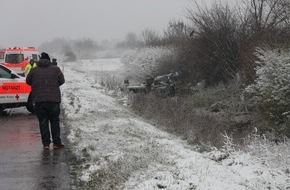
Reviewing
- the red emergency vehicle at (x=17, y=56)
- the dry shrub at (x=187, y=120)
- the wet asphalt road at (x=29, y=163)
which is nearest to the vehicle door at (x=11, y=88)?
the wet asphalt road at (x=29, y=163)

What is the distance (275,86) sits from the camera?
39.7ft

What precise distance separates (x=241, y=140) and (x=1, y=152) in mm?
5793

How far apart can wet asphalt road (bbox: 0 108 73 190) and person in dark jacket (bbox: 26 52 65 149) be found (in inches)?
14.9

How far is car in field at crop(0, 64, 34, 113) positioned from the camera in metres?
14.7

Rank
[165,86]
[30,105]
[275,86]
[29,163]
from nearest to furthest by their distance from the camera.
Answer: [29,163], [275,86], [30,105], [165,86]

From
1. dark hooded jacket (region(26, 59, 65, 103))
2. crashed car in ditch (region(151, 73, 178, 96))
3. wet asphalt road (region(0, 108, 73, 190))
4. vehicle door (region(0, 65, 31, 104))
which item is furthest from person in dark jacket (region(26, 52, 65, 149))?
crashed car in ditch (region(151, 73, 178, 96))

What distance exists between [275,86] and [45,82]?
6020 mm

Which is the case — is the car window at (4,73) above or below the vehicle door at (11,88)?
above

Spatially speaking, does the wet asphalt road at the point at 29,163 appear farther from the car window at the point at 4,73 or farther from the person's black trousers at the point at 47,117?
the car window at the point at 4,73

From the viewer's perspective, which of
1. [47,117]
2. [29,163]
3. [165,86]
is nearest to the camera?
[29,163]

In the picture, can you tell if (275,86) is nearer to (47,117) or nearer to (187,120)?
(187,120)

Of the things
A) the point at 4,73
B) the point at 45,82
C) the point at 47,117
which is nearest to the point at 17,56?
the point at 4,73

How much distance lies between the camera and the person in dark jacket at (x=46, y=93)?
29.7ft

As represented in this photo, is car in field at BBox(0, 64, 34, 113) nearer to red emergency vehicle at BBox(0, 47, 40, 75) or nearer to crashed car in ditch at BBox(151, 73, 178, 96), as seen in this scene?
crashed car in ditch at BBox(151, 73, 178, 96)
